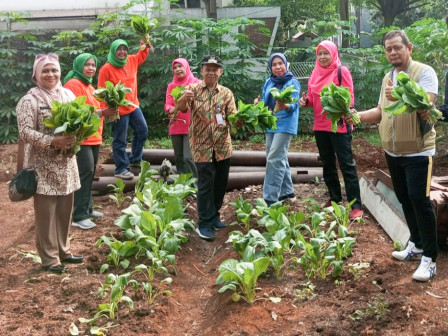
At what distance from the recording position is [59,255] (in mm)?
5289

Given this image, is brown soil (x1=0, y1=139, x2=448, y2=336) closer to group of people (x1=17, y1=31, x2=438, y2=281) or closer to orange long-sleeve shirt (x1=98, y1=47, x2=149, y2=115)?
group of people (x1=17, y1=31, x2=438, y2=281)

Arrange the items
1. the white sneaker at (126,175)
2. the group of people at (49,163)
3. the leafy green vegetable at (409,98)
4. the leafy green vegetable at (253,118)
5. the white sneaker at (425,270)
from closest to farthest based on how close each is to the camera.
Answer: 1. the leafy green vegetable at (409,98)
2. the white sneaker at (425,270)
3. the group of people at (49,163)
4. the leafy green vegetable at (253,118)
5. the white sneaker at (126,175)

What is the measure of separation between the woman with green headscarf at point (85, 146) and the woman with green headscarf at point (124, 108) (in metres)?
0.89

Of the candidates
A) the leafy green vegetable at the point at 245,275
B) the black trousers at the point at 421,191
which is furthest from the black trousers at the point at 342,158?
the leafy green vegetable at the point at 245,275

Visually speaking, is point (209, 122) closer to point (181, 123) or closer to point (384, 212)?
point (181, 123)

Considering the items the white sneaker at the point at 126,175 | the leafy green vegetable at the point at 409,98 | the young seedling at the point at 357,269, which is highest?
the leafy green vegetable at the point at 409,98

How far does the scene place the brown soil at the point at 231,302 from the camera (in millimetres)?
3992

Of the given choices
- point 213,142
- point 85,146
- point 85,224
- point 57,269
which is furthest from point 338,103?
point 85,224

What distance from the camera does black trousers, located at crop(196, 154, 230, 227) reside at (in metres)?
6.07

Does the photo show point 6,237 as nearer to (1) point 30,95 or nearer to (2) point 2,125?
(1) point 30,95

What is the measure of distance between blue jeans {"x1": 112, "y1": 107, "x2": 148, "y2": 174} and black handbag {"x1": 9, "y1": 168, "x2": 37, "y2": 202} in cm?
281

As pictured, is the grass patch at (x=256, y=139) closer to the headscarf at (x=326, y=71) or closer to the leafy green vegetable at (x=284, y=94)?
the headscarf at (x=326, y=71)

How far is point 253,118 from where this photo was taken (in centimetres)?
586

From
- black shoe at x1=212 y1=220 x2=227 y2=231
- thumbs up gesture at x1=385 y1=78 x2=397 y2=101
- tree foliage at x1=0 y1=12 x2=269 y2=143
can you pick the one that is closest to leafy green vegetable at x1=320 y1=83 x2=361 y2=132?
thumbs up gesture at x1=385 y1=78 x2=397 y2=101
